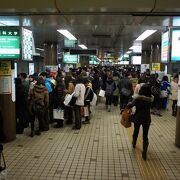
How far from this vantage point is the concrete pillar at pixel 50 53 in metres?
16.3

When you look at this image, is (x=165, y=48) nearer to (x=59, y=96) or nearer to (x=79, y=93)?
(x=79, y=93)

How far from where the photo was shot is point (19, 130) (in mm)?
7586

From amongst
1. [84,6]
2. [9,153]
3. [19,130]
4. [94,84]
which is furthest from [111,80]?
[84,6]

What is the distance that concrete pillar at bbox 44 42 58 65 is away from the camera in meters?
16.3

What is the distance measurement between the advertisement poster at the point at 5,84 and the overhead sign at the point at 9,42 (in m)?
0.52

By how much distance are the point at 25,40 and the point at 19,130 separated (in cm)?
255

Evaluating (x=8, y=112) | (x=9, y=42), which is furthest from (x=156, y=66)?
(x=9, y=42)

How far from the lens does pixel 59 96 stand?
27.0 feet

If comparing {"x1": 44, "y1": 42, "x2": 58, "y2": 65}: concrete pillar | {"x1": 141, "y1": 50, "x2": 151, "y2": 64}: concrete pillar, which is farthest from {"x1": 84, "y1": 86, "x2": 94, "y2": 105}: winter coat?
{"x1": 141, "y1": 50, "x2": 151, "y2": 64}: concrete pillar

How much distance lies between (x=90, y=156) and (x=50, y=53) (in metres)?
11.5

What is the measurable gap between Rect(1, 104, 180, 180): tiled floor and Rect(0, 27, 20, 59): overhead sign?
2.16 m

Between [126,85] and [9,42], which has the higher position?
[9,42]

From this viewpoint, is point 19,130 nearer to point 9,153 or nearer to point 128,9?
point 9,153

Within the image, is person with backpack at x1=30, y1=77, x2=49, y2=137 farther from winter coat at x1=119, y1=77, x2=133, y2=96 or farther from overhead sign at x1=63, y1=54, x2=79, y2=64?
overhead sign at x1=63, y1=54, x2=79, y2=64
